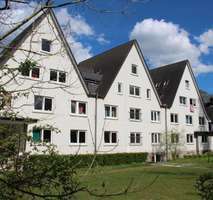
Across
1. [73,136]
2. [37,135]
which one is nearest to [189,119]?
[73,136]

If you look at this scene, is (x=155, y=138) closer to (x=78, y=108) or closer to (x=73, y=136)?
(x=78, y=108)

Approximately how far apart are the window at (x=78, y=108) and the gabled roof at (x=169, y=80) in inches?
568

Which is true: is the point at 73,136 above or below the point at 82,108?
below

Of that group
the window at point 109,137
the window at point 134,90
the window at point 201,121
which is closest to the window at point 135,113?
the window at point 134,90

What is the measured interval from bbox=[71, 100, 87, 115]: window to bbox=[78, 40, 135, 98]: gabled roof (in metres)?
1.57

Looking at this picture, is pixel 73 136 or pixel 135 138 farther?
pixel 135 138

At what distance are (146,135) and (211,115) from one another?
65.4 ft

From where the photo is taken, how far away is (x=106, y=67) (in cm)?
3734

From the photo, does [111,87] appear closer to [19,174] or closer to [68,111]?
[68,111]

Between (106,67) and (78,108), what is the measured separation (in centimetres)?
956

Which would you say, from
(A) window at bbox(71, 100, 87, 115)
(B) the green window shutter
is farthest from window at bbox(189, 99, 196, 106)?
(B) the green window shutter

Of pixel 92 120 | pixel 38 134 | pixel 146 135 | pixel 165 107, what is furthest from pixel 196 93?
pixel 38 134

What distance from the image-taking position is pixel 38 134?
13.1ft

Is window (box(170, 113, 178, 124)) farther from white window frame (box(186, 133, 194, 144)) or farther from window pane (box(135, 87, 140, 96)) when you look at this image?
window pane (box(135, 87, 140, 96))
